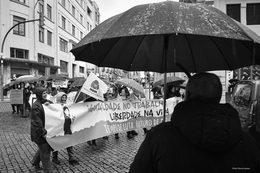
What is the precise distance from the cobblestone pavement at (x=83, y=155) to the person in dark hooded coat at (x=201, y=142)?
3417 millimetres

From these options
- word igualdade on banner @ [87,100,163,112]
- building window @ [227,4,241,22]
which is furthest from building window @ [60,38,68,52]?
word igualdade on banner @ [87,100,163,112]

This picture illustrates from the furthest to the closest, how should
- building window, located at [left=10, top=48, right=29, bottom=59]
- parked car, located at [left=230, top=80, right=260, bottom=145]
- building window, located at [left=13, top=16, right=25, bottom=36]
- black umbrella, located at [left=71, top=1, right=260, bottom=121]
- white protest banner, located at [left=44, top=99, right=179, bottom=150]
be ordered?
building window, located at [left=13, top=16, right=25, bottom=36]
building window, located at [left=10, top=48, right=29, bottom=59]
white protest banner, located at [left=44, top=99, right=179, bottom=150]
parked car, located at [left=230, top=80, right=260, bottom=145]
black umbrella, located at [left=71, top=1, right=260, bottom=121]

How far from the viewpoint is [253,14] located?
21734 millimetres

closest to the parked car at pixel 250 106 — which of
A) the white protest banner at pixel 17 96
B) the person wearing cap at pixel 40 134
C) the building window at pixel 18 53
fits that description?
the person wearing cap at pixel 40 134

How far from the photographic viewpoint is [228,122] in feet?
4.14

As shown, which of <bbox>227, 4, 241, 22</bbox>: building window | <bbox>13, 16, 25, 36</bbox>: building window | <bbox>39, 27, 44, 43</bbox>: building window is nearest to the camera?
<bbox>227, 4, 241, 22</bbox>: building window

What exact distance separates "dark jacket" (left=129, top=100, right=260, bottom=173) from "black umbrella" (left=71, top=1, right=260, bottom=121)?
63 cm

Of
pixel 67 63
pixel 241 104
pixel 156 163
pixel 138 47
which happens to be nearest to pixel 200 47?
pixel 138 47

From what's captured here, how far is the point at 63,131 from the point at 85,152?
1204 millimetres

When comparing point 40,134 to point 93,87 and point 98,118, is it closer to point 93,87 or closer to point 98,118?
point 93,87

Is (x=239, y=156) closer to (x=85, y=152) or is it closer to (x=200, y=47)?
(x=200, y=47)

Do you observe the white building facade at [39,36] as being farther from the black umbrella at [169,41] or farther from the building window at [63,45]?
the black umbrella at [169,41]

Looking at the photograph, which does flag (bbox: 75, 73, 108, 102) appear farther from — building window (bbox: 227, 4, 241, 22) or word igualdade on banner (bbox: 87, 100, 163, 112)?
building window (bbox: 227, 4, 241, 22)

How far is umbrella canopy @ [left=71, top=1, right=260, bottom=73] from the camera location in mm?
1675
